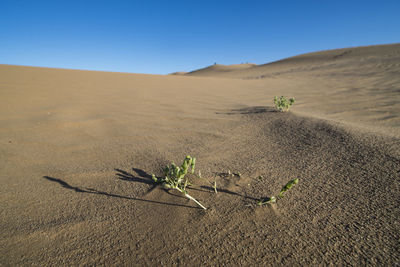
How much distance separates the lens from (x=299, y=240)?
0.74 meters

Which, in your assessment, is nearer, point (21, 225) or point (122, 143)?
point (21, 225)

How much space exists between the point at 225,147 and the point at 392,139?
1187 millimetres

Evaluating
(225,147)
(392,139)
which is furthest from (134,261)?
(392,139)

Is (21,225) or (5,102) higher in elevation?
(5,102)

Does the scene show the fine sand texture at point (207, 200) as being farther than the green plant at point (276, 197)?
No

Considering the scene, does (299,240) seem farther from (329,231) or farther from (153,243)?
(153,243)

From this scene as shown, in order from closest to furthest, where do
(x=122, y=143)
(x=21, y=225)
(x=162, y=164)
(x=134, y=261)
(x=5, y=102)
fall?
(x=134, y=261) < (x=21, y=225) < (x=162, y=164) < (x=122, y=143) < (x=5, y=102)

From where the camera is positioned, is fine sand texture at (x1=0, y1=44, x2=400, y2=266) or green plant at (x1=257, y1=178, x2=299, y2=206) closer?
fine sand texture at (x1=0, y1=44, x2=400, y2=266)

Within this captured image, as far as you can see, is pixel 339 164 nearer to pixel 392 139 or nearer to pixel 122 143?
pixel 392 139

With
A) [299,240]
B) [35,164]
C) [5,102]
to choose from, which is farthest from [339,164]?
[5,102]

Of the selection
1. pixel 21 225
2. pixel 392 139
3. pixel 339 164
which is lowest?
pixel 21 225

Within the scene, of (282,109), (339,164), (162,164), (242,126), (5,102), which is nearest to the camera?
(339,164)

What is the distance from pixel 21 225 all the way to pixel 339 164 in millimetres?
1663

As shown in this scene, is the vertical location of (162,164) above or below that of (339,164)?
below
